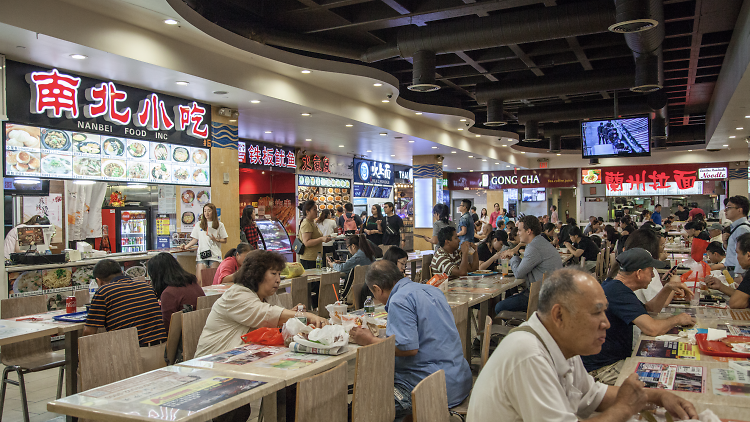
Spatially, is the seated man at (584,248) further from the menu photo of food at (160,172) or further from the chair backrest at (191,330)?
the chair backrest at (191,330)

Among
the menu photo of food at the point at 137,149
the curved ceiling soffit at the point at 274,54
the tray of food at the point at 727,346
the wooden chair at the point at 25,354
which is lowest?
the wooden chair at the point at 25,354

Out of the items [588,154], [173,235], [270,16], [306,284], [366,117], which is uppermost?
[270,16]

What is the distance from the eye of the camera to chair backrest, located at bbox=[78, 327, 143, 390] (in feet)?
10.1

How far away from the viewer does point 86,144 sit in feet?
20.9

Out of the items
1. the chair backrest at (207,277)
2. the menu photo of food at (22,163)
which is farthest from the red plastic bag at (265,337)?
the menu photo of food at (22,163)

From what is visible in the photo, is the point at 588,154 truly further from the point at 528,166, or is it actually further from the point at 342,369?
the point at 528,166

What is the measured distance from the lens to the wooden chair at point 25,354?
4137 millimetres

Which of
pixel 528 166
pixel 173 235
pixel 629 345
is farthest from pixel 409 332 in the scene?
pixel 528 166

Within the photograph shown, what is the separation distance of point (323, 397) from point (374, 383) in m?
0.36

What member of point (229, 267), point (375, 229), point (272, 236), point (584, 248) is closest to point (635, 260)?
point (229, 267)

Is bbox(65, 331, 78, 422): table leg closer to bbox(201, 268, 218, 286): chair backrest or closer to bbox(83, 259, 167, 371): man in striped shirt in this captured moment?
bbox(83, 259, 167, 371): man in striped shirt

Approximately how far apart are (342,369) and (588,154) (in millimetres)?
9553

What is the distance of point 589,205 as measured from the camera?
21516 millimetres

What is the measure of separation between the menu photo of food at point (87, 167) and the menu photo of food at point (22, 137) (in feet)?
1.52
